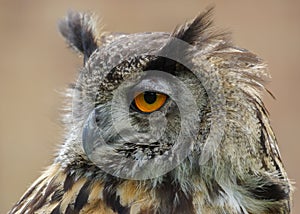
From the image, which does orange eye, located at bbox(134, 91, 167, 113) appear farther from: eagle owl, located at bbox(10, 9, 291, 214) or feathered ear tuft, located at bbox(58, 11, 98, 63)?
feathered ear tuft, located at bbox(58, 11, 98, 63)

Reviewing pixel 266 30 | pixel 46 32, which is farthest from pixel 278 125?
pixel 46 32

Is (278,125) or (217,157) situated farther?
(278,125)

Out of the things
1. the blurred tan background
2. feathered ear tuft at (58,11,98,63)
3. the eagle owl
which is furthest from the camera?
the blurred tan background

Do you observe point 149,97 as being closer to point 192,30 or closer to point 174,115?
point 174,115

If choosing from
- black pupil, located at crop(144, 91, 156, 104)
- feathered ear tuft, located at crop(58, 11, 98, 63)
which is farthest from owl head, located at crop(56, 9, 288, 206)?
feathered ear tuft, located at crop(58, 11, 98, 63)

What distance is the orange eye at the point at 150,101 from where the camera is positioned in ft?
8.46

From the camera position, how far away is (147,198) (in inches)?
99.7

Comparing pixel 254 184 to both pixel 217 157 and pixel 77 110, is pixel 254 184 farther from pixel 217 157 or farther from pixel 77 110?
pixel 77 110

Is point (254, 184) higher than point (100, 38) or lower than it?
lower

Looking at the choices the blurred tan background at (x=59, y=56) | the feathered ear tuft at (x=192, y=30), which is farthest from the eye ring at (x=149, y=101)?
the blurred tan background at (x=59, y=56)

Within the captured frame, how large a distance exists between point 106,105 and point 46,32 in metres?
3.02

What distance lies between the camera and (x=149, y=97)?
258 cm

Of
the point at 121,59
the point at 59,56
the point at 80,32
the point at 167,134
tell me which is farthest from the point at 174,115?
the point at 59,56

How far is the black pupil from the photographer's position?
8.44ft
